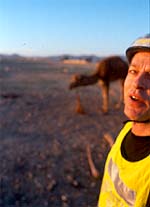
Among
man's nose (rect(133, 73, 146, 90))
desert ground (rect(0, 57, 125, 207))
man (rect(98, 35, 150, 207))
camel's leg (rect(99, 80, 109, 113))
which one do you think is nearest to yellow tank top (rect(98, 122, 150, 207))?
man (rect(98, 35, 150, 207))

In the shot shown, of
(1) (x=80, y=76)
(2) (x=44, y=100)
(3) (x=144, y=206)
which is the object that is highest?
(3) (x=144, y=206)

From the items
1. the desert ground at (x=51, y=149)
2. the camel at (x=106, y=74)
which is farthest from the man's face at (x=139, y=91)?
the camel at (x=106, y=74)

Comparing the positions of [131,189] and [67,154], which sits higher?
[131,189]

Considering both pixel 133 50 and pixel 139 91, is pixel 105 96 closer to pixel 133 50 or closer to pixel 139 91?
pixel 133 50

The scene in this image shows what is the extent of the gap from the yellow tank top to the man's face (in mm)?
174

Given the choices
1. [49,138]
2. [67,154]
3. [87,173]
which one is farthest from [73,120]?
[87,173]

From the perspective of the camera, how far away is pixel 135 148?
129 centimetres

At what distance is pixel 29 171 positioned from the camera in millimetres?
4609

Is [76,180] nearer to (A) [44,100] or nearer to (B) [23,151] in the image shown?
(B) [23,151]

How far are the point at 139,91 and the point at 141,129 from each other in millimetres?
160

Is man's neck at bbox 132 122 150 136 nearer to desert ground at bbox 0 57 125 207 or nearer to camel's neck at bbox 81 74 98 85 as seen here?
desert ground at bbox 0 57 125 207

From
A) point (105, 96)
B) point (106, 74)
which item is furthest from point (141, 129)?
point (106, 74)

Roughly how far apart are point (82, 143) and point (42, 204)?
5.63ft

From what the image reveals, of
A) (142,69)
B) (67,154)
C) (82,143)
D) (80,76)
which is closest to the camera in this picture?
(142,69)
